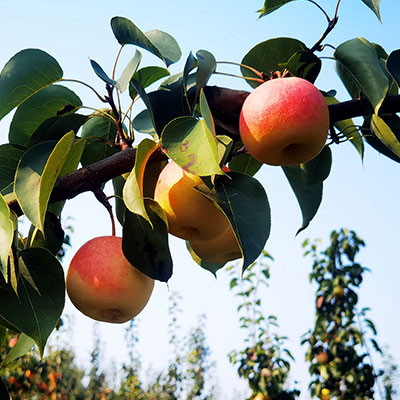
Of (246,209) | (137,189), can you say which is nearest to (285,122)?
(246,209)

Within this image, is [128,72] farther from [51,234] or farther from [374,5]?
[374,5]

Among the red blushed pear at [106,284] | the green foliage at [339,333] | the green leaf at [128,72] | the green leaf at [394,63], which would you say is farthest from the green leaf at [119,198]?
the green foliage at [339,333]

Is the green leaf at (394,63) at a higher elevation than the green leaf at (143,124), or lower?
higher

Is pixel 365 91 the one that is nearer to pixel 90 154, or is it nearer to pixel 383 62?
pixel 383 62

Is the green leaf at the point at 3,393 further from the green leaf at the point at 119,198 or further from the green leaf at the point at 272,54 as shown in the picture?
the green leaf at the point at 272,54

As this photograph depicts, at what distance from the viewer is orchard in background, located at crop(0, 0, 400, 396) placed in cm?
92

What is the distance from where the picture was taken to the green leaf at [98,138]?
128cm

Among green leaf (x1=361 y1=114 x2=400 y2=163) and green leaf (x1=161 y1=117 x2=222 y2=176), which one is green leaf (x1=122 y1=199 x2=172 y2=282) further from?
green leaf (x1=361 y1=114 x2=400 y2=163)

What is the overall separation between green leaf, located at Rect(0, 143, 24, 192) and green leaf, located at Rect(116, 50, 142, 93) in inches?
10.5

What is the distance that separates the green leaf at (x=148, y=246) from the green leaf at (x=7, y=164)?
273 millimetres

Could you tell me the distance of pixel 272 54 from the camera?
1148mm

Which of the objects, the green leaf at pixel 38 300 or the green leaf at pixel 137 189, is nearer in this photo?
the green leaf at pixel 137 189

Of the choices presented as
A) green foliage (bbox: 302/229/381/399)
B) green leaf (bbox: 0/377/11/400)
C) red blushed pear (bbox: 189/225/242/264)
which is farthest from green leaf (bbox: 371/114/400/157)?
green foliage (bbox: 302/229/381/399)

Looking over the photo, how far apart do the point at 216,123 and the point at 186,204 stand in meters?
0.17
